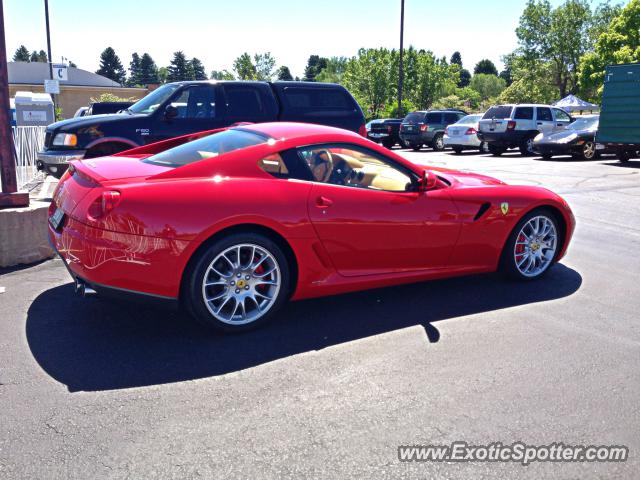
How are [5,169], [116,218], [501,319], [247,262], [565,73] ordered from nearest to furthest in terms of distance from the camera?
[116,218] < [247,262] < [501,319] < [5,169] < [565,73]

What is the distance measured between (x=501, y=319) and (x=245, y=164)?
7.19 ft

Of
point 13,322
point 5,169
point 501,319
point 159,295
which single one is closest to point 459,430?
point 501,319

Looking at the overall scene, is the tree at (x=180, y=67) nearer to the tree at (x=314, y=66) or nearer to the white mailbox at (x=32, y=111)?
the tree at (x=314, y=66)

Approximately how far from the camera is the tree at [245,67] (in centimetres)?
5862

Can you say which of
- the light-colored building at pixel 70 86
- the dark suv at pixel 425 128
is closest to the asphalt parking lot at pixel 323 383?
the dark suv at pixel 425 128

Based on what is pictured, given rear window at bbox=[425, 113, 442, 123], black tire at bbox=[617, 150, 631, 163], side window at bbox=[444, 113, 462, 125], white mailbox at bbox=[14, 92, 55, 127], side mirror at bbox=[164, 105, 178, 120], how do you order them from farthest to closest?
side window at bbox=[444, 113, 462, 125], rear window at bbox=[425, 113, 442, 123], white mailbox at bbox=[14, 92, 55, 127], black tire at bbox=[617, 150, 631, 163], side mirror at bbox=[164, 105, 178, 120]

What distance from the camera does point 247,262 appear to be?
4.01 meters

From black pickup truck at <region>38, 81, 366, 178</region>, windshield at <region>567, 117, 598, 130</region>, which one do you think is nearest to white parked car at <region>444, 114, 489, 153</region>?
windshield at <region>567, 117, 598, 130</region>

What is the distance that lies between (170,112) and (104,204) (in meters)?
5.72

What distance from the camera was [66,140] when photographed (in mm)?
8781

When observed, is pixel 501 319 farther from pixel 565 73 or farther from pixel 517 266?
pixel 565 73

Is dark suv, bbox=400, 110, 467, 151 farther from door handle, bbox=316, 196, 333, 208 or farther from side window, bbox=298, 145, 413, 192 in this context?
door handle, bbox=316, 196, 333, 208

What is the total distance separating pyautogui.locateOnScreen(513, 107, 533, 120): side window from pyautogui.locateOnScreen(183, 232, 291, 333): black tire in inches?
731

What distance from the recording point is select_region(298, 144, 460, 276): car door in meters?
4.23
